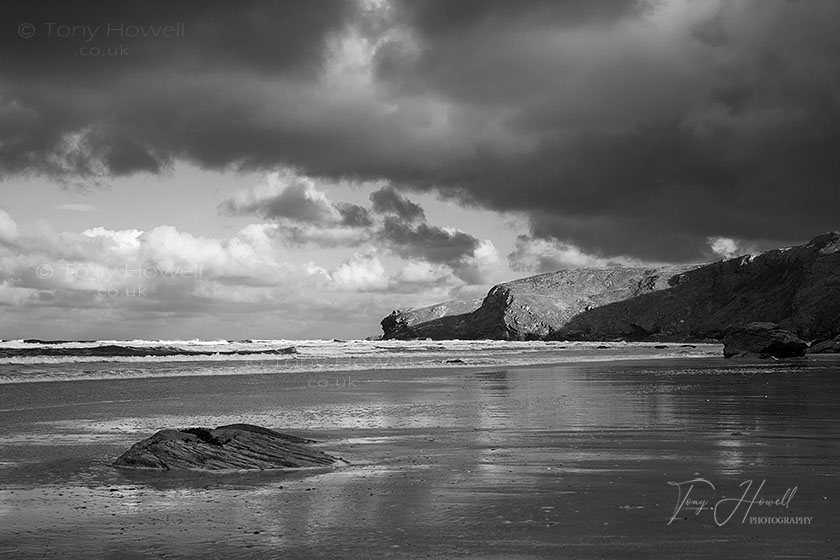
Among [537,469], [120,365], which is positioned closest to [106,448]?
[537,469]

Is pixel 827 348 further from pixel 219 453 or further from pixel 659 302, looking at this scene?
pixel 659 302

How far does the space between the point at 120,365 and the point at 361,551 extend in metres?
41.5

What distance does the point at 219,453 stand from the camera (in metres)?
10.7

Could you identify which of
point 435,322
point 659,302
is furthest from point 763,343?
point 435,322

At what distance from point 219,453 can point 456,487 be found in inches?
143

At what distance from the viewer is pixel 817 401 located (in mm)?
19609

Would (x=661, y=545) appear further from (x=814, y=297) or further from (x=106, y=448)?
(x=814, y=297)

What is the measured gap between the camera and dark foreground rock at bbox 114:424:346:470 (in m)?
10.5

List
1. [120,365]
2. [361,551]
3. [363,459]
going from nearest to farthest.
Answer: [361,551], [363,459], [120,365]

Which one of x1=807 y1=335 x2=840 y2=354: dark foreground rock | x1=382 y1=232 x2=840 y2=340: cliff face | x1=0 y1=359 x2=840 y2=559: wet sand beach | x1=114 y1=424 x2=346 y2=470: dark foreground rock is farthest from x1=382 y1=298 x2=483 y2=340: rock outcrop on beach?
x1=114 y1=424 x2=346 y2=470: dark foreground rock

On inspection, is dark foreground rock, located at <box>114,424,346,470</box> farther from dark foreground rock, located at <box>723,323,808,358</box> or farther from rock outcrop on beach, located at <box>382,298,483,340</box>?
rock outcrop on beach, located at <box>382,298,483,340</box>

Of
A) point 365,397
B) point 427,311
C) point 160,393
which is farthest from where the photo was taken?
point 427,311

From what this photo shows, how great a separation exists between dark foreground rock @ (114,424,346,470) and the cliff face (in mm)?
103857

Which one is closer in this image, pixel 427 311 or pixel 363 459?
pixel 363 459
